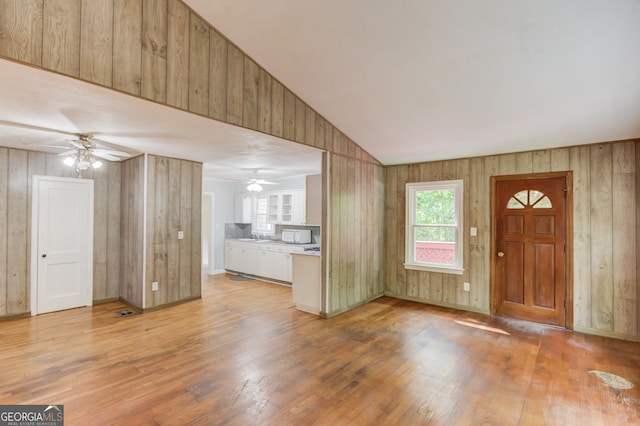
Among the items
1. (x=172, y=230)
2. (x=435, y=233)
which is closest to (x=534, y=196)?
(x=435, y=233)

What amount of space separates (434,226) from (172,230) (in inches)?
171

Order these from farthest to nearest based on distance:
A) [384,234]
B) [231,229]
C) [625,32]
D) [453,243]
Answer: [231,229] → [384,234] → [453,243] → [625,32]

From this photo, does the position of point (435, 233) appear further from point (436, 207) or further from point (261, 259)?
point (261, 259)

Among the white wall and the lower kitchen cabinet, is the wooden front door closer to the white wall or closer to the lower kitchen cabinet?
the lower kitchen cabinet

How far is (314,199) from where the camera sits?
15.2ft

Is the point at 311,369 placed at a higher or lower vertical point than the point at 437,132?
lower

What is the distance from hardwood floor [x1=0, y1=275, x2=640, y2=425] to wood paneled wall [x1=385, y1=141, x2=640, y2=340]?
1.13 feet

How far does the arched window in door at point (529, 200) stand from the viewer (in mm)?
4176

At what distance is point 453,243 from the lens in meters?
4.91

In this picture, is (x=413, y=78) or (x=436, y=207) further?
(x=436, y=207)

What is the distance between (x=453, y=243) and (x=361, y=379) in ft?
9.95

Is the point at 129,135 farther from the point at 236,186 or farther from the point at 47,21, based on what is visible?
the point at 236,186

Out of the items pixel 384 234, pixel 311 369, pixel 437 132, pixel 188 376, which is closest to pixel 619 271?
pixel 437 132

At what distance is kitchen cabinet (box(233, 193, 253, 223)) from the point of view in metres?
7.68
